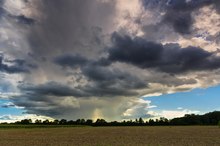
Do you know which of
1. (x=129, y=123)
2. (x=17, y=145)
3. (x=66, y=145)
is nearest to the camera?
(x=66, y=145)

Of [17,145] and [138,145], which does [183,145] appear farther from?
[17,145]

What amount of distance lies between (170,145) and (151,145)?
220 cm

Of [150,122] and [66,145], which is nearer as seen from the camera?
[66,145]

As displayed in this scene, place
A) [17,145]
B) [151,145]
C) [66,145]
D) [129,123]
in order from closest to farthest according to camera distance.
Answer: [151,145] < [66,145] < [17,145] < [129,123]

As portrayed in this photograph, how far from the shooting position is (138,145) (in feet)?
106

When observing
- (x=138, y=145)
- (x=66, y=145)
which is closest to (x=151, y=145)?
(x=138, y=145)

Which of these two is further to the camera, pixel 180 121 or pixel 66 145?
pixel 180 121

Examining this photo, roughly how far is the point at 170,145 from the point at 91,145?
7925mm

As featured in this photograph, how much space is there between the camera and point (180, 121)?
19925 centimetres

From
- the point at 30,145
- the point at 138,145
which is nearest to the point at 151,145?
the point at 138,145

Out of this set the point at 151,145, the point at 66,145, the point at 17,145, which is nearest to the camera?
the point at 151,145

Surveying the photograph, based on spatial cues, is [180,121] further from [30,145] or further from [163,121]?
[30,145]

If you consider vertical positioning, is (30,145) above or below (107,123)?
below

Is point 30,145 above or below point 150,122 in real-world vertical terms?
below
